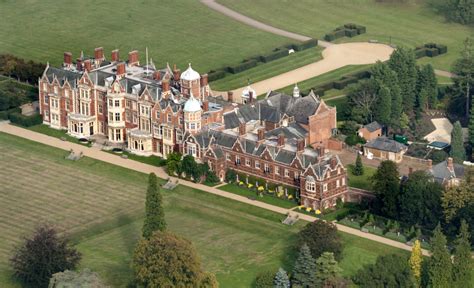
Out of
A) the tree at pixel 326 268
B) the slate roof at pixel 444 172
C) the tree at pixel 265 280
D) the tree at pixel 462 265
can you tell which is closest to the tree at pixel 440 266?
the tree at pixel 462 265

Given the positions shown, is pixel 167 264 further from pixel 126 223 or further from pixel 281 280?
pixel 126 223

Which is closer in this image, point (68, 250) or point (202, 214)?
point (68, 250)

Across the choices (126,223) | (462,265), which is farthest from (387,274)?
(126,223)

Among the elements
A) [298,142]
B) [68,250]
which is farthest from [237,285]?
[298,142]

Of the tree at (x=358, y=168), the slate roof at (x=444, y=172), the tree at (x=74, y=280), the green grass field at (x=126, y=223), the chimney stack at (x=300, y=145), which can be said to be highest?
the chimney stack at (x=300, y=145)

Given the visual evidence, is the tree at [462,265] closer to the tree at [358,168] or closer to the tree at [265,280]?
the tree at [265,280]

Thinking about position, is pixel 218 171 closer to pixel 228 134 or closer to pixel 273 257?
pixel 228 134
